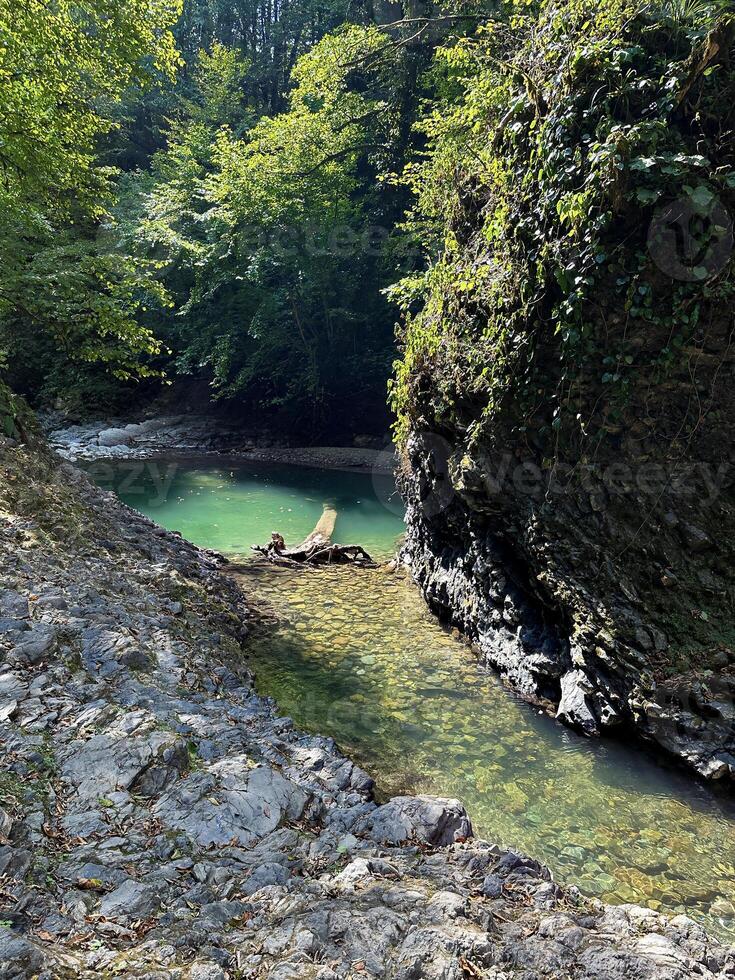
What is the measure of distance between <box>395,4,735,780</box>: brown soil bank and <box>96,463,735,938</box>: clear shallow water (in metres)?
0.39

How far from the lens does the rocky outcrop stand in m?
4.84

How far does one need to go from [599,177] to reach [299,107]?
17.2 metres

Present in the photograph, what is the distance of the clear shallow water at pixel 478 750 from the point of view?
3818 millimetres

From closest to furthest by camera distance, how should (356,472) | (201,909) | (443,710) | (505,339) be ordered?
(201,909) → (443,710) → (505,339) → (356,472)

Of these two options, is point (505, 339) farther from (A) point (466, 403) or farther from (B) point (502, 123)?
(B) point (502, 123)

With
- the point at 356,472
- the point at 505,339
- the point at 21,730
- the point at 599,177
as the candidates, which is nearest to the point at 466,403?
the point at 505,339

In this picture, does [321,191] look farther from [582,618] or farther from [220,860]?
[220,860]

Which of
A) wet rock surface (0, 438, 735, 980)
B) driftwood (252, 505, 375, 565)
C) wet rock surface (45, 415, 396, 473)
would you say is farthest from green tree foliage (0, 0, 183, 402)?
wet rock surface (45, 415, 396, 473)

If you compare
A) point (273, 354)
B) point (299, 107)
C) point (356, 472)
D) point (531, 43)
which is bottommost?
point (356, 472)

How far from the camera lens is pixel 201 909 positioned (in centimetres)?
237

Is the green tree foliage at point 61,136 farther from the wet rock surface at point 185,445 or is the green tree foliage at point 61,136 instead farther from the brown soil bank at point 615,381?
the wet rock surface at point 185,445

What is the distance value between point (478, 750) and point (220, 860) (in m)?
2.98

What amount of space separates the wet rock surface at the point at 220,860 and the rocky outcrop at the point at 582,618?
2.17m

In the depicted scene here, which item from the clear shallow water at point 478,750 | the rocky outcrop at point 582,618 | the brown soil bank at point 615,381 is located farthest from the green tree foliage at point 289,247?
the rocky outcrop at point 582,618
